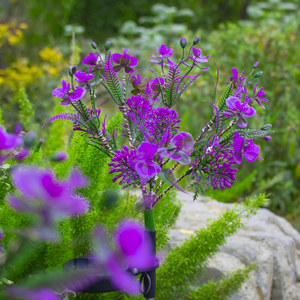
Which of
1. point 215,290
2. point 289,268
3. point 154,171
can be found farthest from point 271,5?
point 154,171

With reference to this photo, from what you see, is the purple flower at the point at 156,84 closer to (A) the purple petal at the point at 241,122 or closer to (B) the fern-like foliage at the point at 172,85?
(B) the fern-like foliage at the point at 172,85

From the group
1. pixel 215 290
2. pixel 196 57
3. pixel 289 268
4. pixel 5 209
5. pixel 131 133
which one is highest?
pixel 196 57

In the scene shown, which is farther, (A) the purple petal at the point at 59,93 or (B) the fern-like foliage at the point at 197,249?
(B) the fern-like foliage at the point at 197,249

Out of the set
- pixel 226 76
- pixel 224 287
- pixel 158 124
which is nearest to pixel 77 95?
pixel 158 124

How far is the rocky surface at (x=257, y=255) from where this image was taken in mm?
1400

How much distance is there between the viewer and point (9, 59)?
418cm

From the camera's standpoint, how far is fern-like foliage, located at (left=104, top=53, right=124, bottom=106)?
77 cm

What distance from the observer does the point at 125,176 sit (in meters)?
0.73

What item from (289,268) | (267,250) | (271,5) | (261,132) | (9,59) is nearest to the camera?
(261,132)

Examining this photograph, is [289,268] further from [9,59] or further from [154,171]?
[9,59]

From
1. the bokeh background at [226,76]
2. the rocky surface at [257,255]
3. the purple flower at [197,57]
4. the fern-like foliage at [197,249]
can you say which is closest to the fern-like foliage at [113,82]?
the purple flower at [197,57]

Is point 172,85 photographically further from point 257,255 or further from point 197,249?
point 257,255

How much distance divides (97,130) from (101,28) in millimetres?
5923

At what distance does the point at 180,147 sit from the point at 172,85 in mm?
207
